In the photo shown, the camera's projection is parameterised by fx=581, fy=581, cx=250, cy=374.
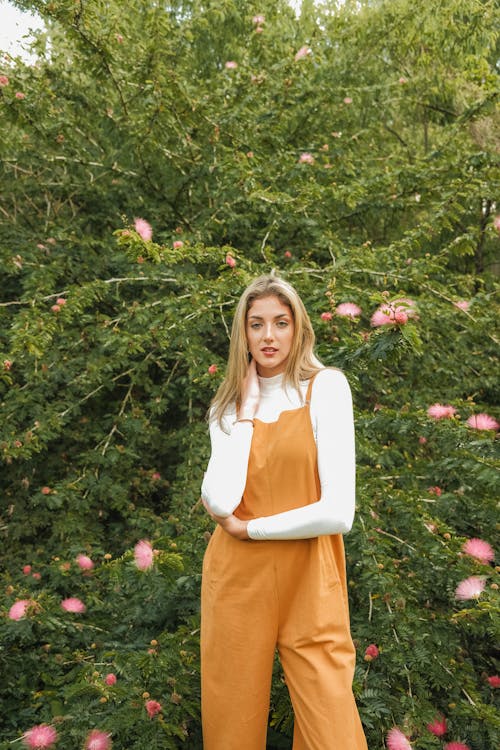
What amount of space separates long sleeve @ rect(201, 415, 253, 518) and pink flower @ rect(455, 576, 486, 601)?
2.61 feet

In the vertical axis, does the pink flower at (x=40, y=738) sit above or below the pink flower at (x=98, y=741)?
below

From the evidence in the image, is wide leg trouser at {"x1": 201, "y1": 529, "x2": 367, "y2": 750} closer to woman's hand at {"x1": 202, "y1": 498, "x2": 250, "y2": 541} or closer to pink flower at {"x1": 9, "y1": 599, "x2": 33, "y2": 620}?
woman's hand at {"x1": 202, "y1": 498, "x2": 250, "y2": 541}

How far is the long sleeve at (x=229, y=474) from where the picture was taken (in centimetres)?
145

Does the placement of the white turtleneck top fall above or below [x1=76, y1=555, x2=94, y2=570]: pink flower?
above

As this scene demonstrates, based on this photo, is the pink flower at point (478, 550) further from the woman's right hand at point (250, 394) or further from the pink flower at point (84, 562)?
the pink flower at point (84, 562)

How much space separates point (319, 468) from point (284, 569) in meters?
0.27

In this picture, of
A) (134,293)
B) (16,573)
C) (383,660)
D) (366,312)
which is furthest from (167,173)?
(383,660)

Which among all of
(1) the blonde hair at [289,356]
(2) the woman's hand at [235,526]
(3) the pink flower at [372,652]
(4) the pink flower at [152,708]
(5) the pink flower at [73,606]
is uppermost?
(1) the blonde hair at [289,356]

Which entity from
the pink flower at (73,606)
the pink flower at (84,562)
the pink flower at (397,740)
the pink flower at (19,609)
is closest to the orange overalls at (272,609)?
the pink flower at (397,740)

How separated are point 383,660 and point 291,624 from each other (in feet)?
1.98

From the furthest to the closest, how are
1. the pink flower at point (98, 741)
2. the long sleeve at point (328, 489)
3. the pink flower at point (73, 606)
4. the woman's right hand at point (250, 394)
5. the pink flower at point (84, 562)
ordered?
the pink flower at point (84, 562) < the pink flower at point (73, 606) < the pink flower at point (98, 741) < the woman's right hand at point (250, 394) < the long sleeve at point (328, 489)

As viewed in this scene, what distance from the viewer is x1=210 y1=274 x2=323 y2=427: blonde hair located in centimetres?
162

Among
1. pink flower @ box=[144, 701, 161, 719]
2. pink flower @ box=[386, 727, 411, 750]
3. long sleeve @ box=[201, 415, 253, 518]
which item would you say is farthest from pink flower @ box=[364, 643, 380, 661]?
long sleeve @ box=[201, 415, 253, 518]

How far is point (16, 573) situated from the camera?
2891mm
